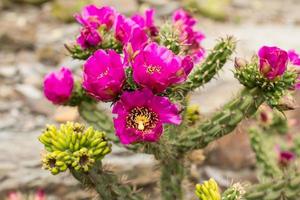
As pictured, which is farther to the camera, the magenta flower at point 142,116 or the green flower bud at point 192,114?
the green flower bud at point 192,114

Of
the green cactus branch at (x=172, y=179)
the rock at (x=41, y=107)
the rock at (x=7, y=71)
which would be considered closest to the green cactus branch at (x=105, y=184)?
the green cactus branch at (x=172, y=179)

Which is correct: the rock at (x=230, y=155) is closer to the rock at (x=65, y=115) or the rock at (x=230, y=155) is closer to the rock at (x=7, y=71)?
the rock at (x=65, y=115)

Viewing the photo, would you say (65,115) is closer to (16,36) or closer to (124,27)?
(16,36)

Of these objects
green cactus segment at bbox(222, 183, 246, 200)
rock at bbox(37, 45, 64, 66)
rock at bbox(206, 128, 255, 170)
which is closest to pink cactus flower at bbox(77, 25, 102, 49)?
green cactus segment at bbox(222, 183, 246, 200)

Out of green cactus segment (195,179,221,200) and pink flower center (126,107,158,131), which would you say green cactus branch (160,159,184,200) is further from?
pink flower center (126,107,158,131)

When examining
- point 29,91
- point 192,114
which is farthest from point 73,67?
point 192,114

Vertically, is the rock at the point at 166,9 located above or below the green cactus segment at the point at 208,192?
above
